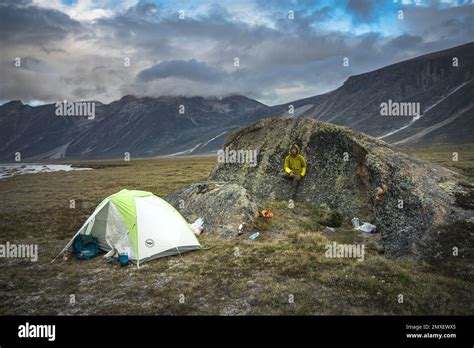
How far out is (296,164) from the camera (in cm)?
1870

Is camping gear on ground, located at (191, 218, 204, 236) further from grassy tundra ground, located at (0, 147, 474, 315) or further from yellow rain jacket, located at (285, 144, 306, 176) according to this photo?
yellow rain jacket, located at (285, 144, 306, 176)

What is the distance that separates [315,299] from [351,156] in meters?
10.1

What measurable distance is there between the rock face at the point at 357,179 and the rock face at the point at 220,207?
2.87m

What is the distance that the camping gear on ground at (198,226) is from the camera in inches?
631

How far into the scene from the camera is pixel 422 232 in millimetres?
12141

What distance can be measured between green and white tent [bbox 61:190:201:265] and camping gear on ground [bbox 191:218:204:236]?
1578 millimetres

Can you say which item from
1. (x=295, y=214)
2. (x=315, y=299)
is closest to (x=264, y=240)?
(x=295, y=214)

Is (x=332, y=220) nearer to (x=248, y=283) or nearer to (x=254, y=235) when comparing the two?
(x=254, y=235)

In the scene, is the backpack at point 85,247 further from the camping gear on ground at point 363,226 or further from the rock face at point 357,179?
the camping gear on ground at point 363,226

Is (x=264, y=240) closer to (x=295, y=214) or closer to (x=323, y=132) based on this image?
(x=295, y=214)

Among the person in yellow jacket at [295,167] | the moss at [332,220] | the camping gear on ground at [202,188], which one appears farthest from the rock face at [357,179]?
the camping gear on ground at [202,188]

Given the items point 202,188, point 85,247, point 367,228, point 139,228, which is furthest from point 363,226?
point 85,247

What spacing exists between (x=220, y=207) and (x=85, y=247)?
21.1ft

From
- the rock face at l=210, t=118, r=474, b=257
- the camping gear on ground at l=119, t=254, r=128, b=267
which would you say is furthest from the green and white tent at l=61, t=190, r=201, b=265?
the rock face at l=210, t=118, r=474, b=257
